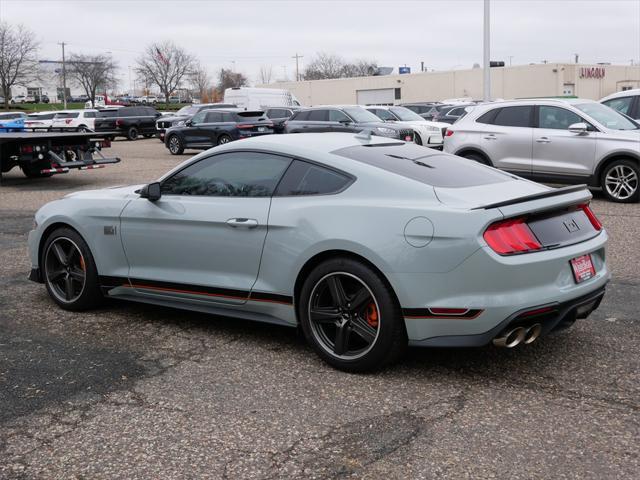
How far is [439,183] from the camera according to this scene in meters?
4.62

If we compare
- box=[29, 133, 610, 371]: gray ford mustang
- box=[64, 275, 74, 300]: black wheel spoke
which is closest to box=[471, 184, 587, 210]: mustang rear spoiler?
box=[29, 133, 610, 371]: gray ford mustang

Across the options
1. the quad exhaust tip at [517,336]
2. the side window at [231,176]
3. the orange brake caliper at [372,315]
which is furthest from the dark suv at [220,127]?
the quad exhaust tip at [517,336]

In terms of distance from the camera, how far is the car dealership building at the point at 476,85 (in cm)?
5441

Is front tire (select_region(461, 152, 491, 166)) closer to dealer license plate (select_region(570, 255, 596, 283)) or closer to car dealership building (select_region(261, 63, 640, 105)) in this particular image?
dealer license plate (select_region(570, 255, 596, 283))

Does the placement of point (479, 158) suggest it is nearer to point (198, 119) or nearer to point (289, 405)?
point (289, 405)

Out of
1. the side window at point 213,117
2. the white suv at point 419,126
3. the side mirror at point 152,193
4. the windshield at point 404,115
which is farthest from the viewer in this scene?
the side window at point 213,117

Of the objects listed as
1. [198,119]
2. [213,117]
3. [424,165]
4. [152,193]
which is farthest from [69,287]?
[198,119]

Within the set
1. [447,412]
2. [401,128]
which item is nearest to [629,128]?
[401,128]

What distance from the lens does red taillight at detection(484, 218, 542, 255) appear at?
13.5ft

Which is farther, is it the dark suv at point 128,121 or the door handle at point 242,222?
the dark suv at point 128,121

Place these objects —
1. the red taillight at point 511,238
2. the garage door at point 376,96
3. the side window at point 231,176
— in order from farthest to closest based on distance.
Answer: the garage door at point 376,96
the side window at point 231,176
the red taillight at point 511,238

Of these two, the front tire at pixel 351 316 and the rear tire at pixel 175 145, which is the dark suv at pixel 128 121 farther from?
the front tire at pixel 351 316

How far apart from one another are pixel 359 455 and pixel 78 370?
2145mm

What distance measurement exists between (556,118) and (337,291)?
9204mm
